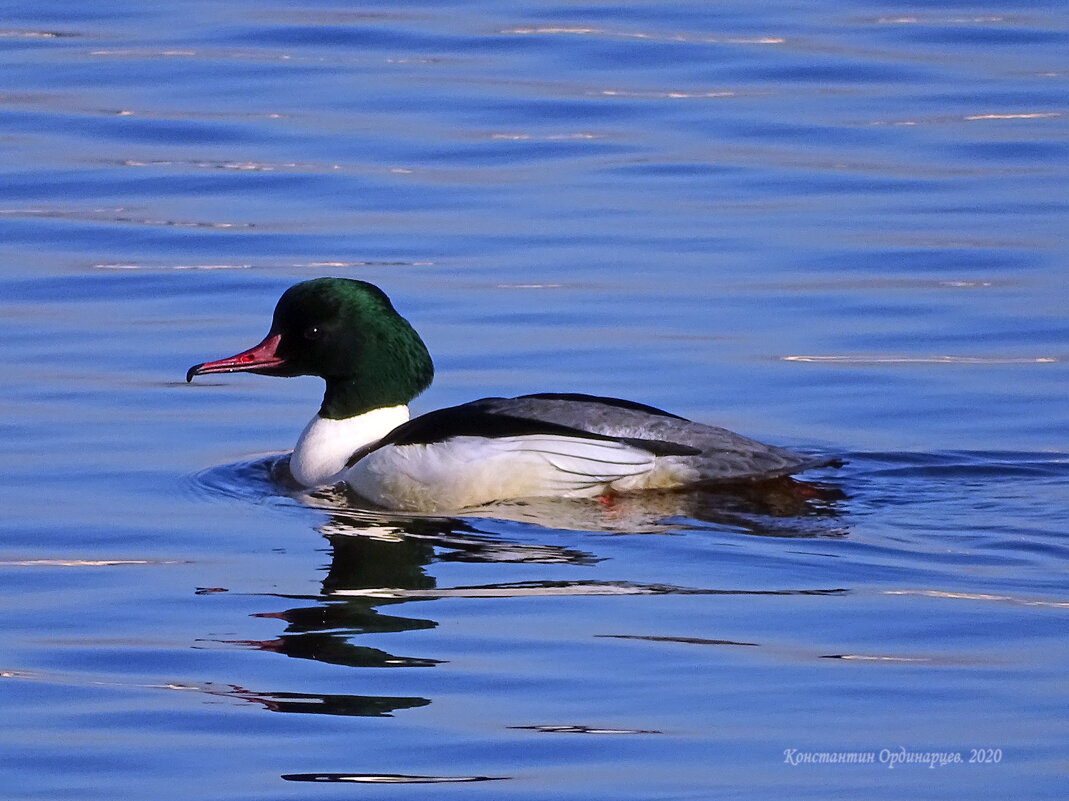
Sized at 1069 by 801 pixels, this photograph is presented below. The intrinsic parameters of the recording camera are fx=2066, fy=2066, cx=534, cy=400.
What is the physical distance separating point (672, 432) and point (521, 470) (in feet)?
2.03

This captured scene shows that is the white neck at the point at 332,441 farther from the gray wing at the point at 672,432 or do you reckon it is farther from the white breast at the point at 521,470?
the gray wing at the point at 672,432

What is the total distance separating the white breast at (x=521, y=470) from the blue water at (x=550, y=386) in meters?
0.16

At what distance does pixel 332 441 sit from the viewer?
348 inches

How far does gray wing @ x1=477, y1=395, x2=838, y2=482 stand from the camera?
8016mm

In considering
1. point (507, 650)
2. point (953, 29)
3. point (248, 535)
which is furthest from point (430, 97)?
point (507, 650)

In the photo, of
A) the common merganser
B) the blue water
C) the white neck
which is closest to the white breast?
the common merganser

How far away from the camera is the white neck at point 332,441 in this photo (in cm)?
878

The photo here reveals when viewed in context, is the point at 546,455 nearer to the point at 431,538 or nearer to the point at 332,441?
the point at 431,538

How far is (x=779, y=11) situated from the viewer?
67.2ft

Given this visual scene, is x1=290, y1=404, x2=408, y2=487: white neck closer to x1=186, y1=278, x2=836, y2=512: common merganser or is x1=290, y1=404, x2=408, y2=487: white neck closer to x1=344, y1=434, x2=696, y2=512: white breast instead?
x1=186, y1=278, x2=836, y2=512: common merganser

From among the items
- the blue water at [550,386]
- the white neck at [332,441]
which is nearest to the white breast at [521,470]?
the blue water at [550,386]

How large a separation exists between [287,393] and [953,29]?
35.5 ft

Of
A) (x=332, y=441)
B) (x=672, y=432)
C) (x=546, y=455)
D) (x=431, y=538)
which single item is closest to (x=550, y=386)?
(x=332, y=441)

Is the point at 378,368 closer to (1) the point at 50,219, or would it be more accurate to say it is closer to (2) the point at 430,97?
(1) the point at 50,219
